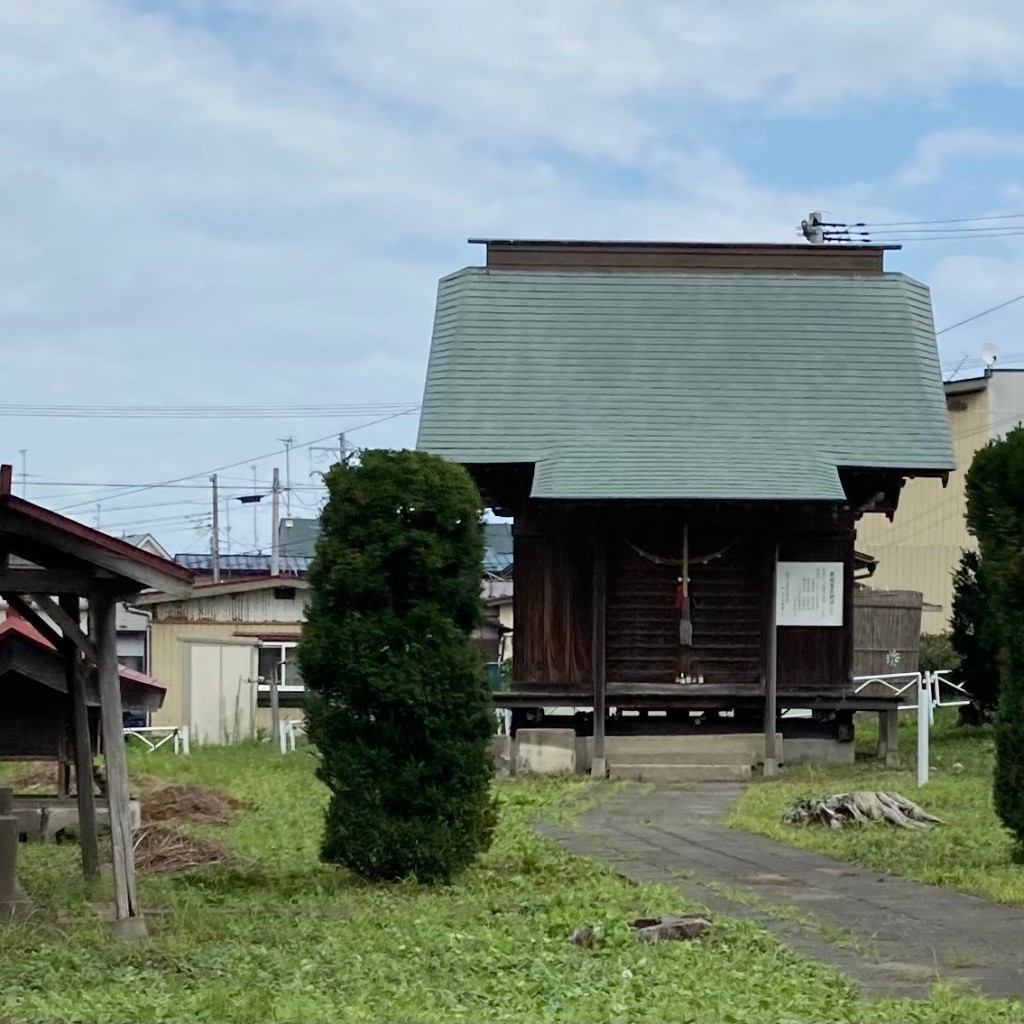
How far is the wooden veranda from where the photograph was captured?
10.6m

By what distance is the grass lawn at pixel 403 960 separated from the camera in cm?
805

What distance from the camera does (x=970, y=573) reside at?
3048 centimetres

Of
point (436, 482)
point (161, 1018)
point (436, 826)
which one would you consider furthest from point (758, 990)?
point (436, 482)

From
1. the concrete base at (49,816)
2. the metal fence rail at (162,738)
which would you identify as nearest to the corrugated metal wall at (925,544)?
the metal fence rail at (162,738)

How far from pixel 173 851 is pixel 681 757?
35.4 ft

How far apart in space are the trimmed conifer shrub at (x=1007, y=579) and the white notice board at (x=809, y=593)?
11.5 m

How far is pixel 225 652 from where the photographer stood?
120 ft

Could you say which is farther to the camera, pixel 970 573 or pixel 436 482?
pixel 970 573

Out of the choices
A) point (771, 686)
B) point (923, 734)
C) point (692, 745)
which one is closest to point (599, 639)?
point (692, 745)

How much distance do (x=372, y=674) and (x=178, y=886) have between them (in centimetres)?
198

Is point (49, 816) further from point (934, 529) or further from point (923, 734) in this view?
point (934, 529)

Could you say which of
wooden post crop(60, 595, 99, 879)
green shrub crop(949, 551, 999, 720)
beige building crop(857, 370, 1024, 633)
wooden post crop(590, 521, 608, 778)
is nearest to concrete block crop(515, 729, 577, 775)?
wooden post crop(590, 521, 608, 778)

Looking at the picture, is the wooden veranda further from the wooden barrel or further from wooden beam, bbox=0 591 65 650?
the wooden barrel

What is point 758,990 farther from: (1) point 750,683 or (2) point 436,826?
(1) point 750,683
